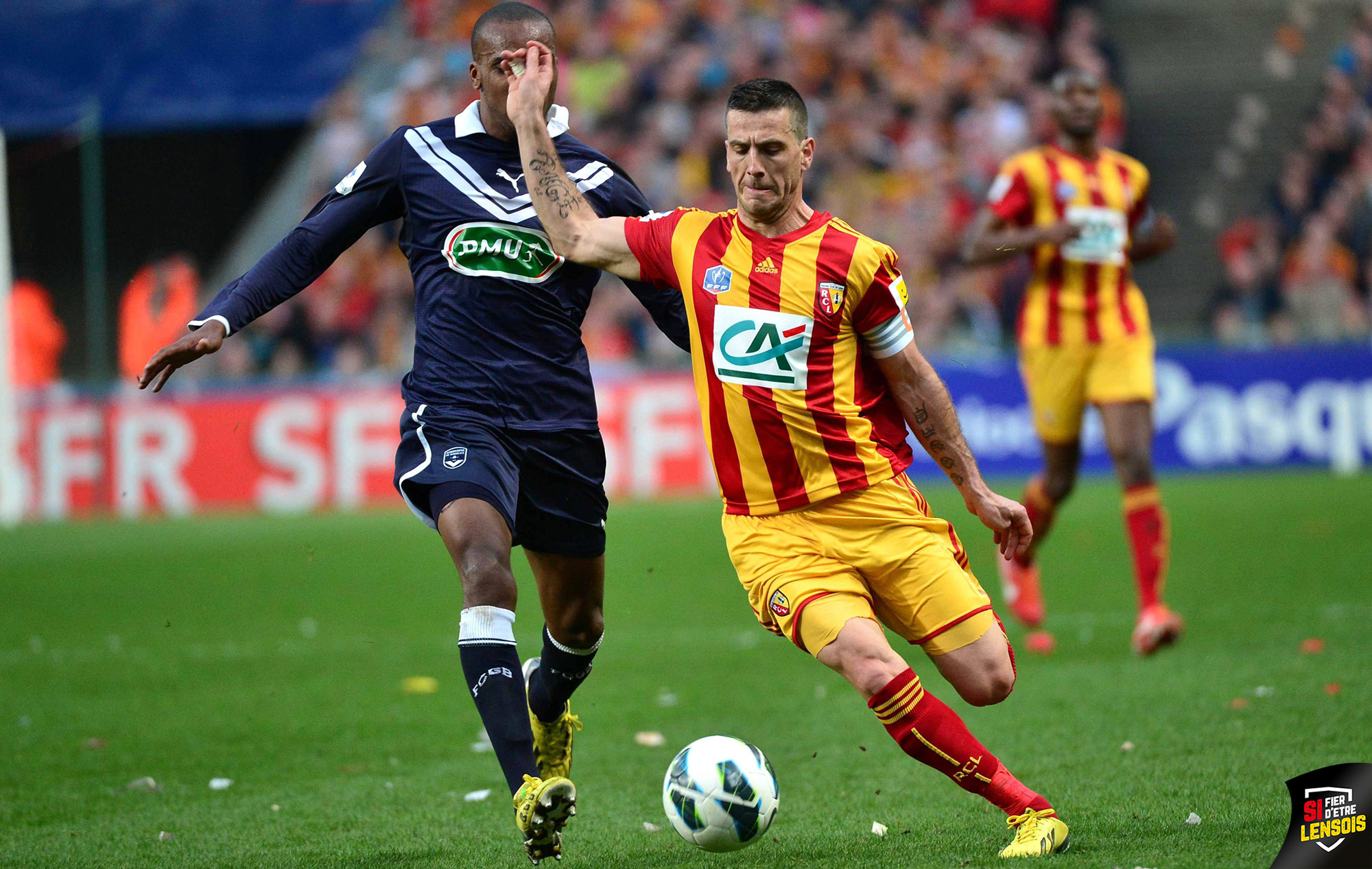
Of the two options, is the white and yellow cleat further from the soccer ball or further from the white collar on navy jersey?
the white collar on navy jersey

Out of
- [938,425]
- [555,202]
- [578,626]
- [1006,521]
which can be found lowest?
[578,626]

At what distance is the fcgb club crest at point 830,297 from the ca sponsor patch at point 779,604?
778mm

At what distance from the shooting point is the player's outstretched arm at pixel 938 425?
4332 millimetres

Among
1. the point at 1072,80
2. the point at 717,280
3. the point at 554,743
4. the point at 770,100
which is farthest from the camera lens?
the point at 1072,80

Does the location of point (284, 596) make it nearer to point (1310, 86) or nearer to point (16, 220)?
point (16, 220)

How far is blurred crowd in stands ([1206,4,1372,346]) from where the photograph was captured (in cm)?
1622

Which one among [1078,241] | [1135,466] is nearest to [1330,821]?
[1135,466]

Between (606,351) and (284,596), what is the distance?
6.61 m

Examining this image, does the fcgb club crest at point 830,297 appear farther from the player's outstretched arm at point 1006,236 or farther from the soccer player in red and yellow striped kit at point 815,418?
the player's outstretched arm at point 1006,236

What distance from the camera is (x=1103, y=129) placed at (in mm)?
18203

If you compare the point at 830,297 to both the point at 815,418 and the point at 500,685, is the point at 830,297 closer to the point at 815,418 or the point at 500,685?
the point at 815,418

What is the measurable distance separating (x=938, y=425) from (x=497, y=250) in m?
1.44

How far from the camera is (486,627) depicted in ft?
14.4

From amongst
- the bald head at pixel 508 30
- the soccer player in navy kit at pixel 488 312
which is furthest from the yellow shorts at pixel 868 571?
the bald head at pixel 508 30
